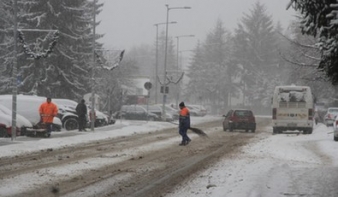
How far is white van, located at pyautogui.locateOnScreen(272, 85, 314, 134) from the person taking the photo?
33.9 metres

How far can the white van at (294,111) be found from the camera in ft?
111

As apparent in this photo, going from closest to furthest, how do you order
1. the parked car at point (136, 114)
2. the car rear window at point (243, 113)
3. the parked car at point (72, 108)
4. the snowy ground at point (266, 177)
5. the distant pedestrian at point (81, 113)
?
the snowy ground at point (266, 177), the distant pedestrian at point (81, 113), the parked car at point (72, 108), the car rear window at point (243, 113), the parked car at point (136, 114)

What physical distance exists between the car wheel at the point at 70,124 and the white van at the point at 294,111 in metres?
11.1

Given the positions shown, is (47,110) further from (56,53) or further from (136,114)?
(136,114)

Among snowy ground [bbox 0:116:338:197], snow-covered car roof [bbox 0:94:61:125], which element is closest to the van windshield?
snowy ground [bbox 0:116:338:197]

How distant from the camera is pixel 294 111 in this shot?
34.1 meters

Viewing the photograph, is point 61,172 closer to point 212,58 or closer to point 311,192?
point 311,192

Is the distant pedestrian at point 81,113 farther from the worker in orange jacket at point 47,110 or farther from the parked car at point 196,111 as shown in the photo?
the parked car at point 196,111

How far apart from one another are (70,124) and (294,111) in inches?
497

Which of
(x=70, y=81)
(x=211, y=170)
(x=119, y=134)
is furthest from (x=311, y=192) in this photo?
(x=70, y=81)

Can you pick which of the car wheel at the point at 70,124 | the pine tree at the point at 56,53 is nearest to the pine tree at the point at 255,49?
the pine tree at the point at 56,53

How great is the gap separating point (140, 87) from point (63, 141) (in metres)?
85.7

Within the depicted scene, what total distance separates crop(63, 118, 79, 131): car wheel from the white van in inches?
438

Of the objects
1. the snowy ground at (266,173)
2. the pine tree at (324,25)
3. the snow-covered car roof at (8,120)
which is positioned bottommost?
the snowy ground at (266,173)
